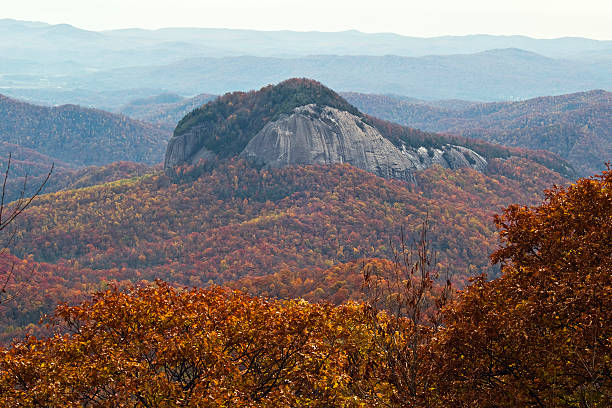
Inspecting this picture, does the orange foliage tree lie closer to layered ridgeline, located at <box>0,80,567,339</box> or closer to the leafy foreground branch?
the leafy foreground branch

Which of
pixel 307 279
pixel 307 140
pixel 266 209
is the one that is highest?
pixel 307 140

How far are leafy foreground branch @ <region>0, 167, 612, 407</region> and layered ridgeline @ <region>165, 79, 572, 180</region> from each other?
158 metres

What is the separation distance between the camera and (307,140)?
18162 cm

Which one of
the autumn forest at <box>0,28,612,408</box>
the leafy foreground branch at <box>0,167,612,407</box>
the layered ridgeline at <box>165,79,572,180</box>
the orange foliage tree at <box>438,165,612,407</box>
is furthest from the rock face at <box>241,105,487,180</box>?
the orange foliage tree at <box>438,165,612,407</box>

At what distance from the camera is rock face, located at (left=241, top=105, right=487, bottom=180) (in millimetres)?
181250

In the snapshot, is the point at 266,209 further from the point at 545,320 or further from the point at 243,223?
the point at 545,320

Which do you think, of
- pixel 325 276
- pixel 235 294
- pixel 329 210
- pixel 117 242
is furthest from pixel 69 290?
pixel 235 294

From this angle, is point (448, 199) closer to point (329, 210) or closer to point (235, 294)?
point (329, 210)

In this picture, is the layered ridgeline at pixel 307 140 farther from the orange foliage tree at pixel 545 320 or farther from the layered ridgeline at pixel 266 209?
the orange foliage tree at pixel 545 320

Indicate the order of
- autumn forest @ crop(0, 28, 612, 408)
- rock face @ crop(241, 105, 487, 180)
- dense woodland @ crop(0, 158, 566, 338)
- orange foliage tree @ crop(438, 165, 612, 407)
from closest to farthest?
orange foliage tree @ crop(438, 165, 612, 407) < autumn forest @ crop(0, 28, 612, 408) < dense woodland @ crop(0, 158, 566, 338) < rock face @ crop(241, 105, 487, 180)

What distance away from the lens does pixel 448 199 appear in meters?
175

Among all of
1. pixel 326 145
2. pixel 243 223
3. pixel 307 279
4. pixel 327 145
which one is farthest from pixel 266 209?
pixel 307 279

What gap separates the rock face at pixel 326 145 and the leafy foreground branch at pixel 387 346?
515 feet

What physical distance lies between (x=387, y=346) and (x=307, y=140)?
169 meters
